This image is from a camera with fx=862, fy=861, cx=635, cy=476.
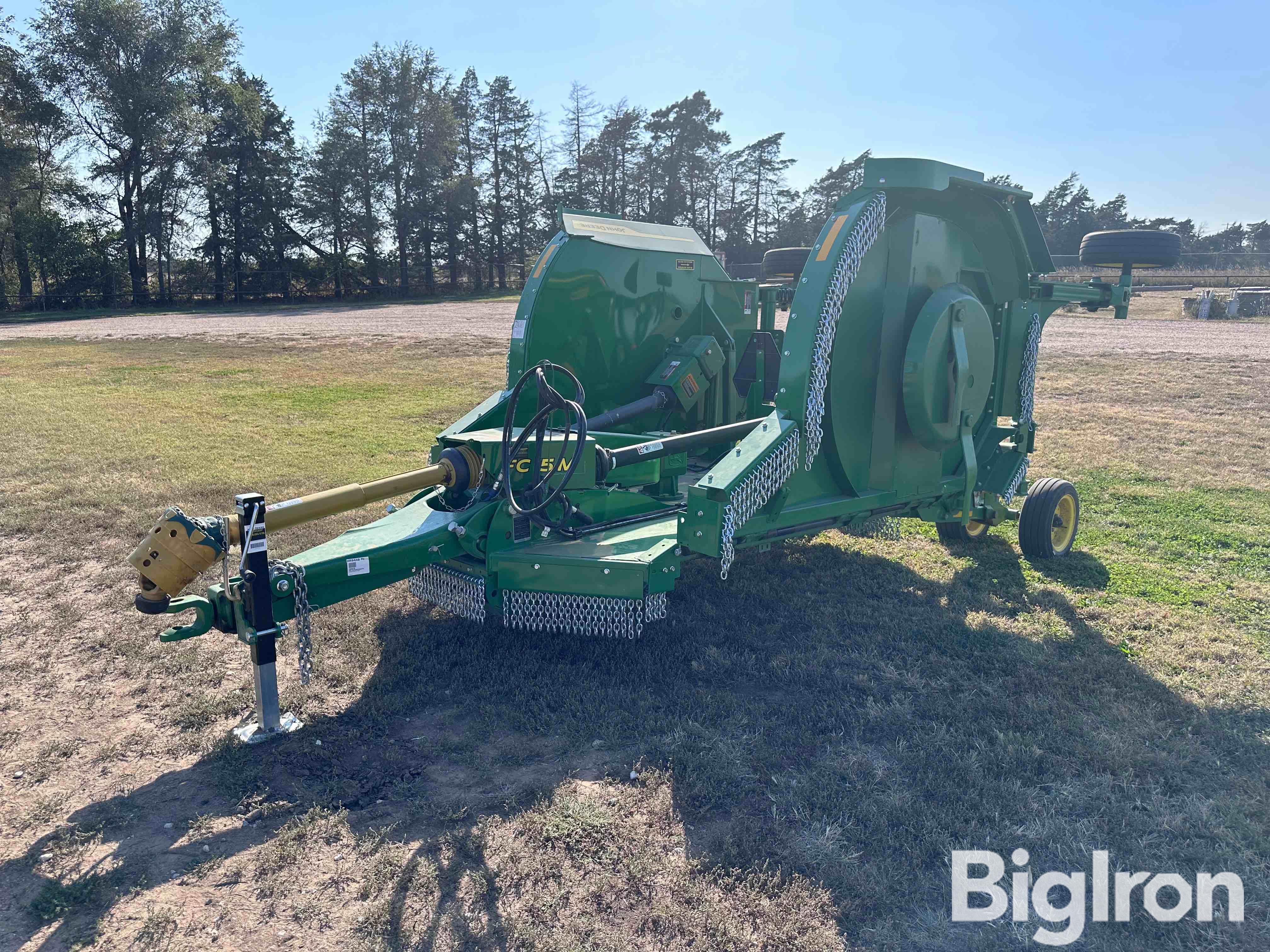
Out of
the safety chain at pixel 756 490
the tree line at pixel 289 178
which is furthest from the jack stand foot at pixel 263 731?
the tree line at pixel 289 178

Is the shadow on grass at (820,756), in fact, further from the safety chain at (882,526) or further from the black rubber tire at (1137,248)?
the black rubber tire at (1137,248)

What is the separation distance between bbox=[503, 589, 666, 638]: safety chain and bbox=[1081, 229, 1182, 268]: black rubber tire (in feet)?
10.7

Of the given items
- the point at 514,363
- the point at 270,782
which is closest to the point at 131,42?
the point at 514,363

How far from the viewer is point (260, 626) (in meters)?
3.16

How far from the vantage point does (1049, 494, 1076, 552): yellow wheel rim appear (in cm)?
532

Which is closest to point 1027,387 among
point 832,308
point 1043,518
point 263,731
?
point 1043,518

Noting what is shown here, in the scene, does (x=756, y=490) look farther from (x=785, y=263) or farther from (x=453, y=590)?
(x=785, y=263)

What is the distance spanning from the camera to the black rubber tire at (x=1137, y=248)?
4797mm

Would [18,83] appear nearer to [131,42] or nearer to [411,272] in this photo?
[131,42]

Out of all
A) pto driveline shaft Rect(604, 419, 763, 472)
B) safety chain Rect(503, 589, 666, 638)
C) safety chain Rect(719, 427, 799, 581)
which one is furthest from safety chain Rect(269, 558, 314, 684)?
safety chain Rect(719, 427, 799, 581)

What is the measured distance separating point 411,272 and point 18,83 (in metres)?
16.0

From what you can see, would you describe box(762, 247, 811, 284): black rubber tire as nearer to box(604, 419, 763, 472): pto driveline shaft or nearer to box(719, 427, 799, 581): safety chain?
box(604, 419, 763, 472): pto driveline shaft

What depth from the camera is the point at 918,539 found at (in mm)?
5770

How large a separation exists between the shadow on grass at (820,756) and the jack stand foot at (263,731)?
8cm
